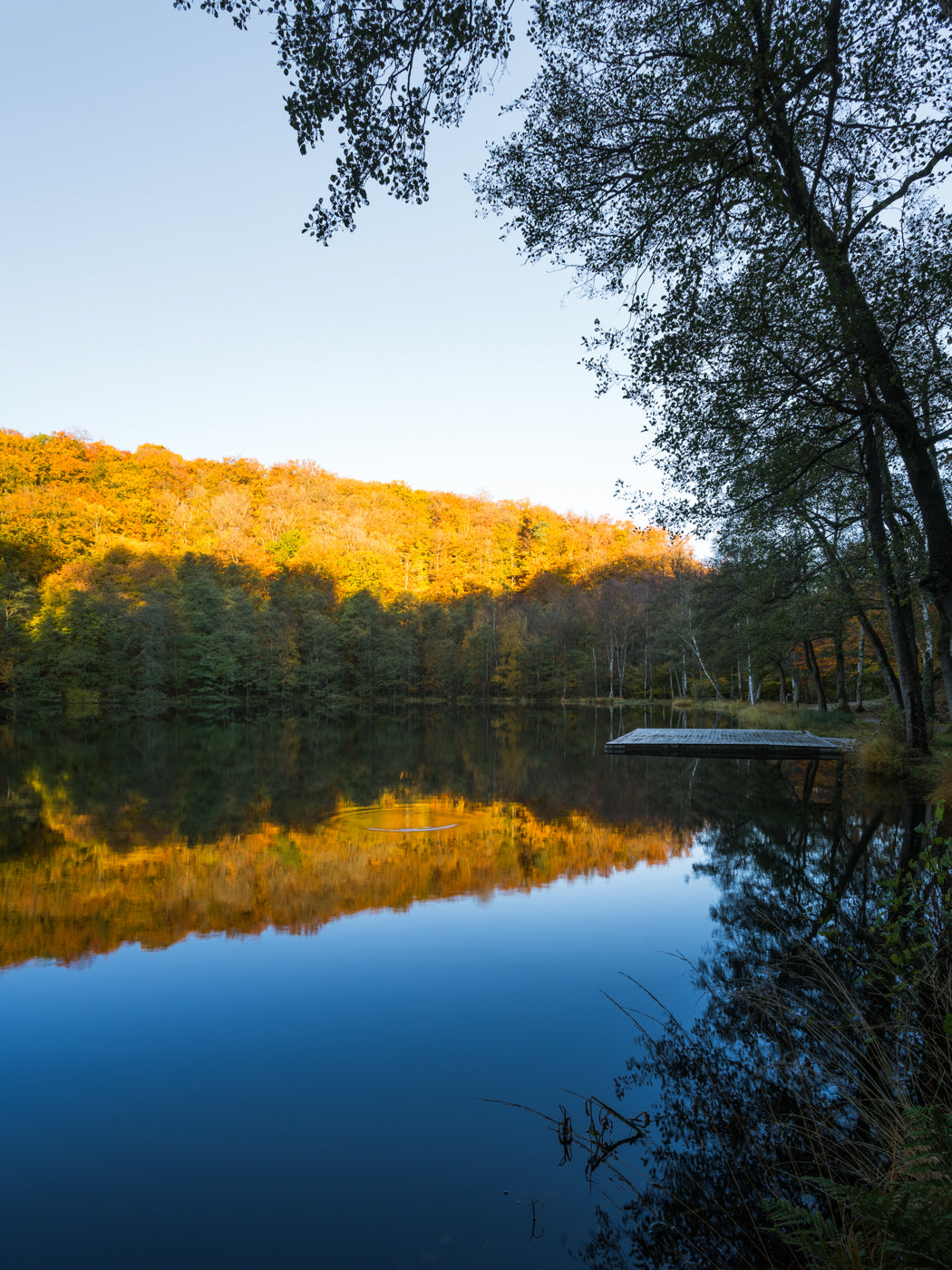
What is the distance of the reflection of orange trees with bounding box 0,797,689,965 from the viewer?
19.0 ft

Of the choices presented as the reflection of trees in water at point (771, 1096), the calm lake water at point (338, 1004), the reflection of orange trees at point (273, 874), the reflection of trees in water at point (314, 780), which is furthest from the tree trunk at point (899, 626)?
the reflection of trees in water at point (771, 1096)

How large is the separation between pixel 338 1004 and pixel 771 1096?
8.29 ft

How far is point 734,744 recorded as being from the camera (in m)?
15.8

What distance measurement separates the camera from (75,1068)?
3670 millimetres

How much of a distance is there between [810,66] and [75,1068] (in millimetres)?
7729

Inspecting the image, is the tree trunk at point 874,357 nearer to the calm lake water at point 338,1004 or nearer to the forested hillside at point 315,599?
the calm lake water at point 338,1004

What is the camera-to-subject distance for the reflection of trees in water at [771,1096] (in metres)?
2.16

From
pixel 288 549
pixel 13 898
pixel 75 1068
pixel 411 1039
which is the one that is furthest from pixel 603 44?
pixel 288 549

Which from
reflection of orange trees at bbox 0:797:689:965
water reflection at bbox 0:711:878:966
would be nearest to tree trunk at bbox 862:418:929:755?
water reflection at bbox 0:711:878:966

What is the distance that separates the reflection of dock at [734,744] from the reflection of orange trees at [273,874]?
22.4ft

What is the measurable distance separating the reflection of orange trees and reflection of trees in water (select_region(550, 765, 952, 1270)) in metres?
2.61

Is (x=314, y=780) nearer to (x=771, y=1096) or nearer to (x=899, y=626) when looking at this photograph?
(x=899, y=626)

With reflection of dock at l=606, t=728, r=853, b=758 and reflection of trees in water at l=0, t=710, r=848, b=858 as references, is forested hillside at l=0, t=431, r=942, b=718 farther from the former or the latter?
reflection of trees in water at l=0, t=710, r=848, b=858

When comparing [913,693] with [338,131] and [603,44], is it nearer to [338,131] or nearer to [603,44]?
[603,44]
